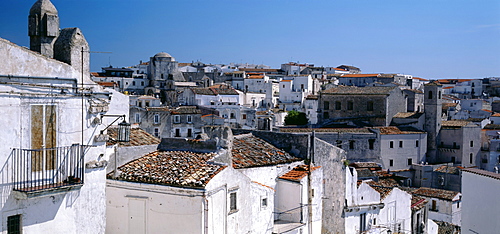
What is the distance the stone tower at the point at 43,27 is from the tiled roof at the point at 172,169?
3.79 meters

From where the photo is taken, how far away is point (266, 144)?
19.3 meters

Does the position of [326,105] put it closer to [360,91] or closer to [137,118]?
[360,91]

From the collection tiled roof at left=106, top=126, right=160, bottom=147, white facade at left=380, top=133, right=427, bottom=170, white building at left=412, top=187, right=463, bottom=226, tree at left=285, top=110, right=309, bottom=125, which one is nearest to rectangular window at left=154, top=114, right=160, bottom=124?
tree at left=285, top=110, right=309, bottom=125

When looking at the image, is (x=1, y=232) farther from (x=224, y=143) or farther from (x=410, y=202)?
(x=410, y=202)

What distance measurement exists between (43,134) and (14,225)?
66.8 inches

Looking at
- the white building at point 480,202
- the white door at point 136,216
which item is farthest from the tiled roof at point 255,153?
the white building at point 480,202


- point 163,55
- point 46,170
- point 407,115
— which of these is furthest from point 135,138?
point 163,55

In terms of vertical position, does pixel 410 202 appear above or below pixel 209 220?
below

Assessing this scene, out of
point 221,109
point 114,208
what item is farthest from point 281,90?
point 114,208

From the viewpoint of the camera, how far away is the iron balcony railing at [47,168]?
29.1 feet

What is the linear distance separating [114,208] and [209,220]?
8.72ft

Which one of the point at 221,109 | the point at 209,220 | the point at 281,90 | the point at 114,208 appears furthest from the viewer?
the point at 281,90

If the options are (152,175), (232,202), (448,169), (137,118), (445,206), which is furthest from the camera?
(137,118)

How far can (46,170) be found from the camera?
9344mm
